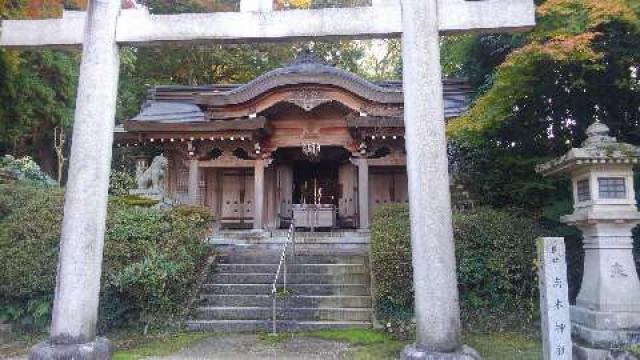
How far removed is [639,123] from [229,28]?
8208mm

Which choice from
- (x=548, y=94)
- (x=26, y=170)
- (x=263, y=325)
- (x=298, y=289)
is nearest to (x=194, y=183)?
(x=26, y=170)

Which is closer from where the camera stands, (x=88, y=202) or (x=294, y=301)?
(x=88, y=202)

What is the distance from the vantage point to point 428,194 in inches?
215

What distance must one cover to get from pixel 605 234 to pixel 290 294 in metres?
5.00

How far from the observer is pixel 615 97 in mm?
9453

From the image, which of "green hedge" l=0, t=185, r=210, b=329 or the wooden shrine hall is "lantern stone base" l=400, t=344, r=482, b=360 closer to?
"green hedge" l=0, t=185, r=210, b=329

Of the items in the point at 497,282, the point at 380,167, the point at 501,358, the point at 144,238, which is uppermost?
the point at 380,167

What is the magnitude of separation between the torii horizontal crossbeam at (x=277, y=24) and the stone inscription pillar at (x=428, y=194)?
30cm

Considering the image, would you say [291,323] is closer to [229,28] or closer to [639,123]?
[229,28]

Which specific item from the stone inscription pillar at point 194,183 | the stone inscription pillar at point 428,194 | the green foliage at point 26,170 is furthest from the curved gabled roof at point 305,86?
the stone inscription pillar at point 428,194

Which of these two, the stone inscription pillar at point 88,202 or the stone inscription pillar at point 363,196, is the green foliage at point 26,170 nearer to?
the stone inscription pillar at point 88,202

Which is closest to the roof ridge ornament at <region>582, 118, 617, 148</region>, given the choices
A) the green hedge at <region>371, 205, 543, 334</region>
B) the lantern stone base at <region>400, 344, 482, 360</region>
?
the green hedge at <region>371, 205, 543, 334</region>

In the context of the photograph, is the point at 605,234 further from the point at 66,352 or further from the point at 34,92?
the point at 34,92

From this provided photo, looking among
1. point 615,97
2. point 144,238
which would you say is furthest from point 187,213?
point 615,97
